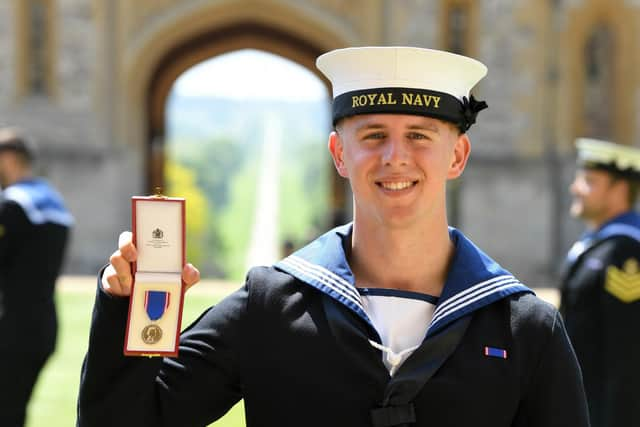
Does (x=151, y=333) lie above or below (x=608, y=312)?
above

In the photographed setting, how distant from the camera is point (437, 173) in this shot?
2223mm

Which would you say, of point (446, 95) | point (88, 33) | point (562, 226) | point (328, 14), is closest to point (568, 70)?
point (562, 226)

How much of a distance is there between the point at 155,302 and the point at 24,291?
339cm

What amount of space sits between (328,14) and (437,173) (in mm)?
16788

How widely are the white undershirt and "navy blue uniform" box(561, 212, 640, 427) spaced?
2.40 m

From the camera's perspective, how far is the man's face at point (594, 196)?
4.81 m

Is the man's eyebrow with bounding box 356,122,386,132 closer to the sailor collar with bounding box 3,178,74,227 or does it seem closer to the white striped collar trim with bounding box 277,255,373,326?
the white striped collar trim with bounding box 277,255,373,326

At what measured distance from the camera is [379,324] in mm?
2217

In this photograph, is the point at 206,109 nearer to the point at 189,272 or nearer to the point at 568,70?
the point at 568,70

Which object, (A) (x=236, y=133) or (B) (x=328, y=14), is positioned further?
(A) (x=236, y=133)

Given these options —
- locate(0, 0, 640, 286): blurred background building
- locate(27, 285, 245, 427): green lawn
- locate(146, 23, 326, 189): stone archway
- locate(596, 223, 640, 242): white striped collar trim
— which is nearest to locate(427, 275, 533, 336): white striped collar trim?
locate(596, 223, 640, 242): white striped collar trim

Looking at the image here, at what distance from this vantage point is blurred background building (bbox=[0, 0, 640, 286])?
58.9 feet

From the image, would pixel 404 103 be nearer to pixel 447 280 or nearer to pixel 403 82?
pixel 403 82

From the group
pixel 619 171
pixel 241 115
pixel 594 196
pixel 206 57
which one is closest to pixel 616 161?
pixel 619 171
